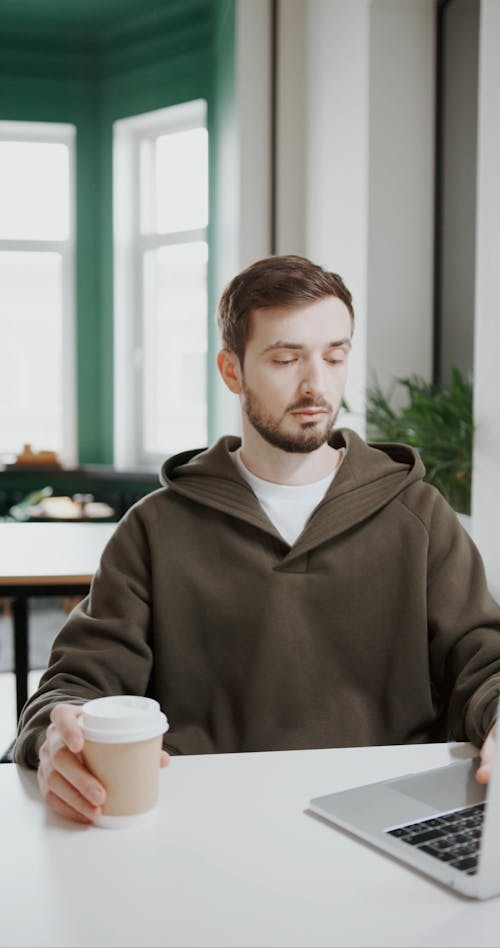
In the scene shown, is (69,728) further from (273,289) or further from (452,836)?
(273,289)

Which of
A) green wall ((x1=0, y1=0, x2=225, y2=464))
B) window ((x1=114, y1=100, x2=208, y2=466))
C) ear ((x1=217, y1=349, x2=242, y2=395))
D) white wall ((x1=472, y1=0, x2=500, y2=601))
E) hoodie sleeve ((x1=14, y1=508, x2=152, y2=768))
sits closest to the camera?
hoodie sleeve ((x1=14, y1=508, x2=152, y2=768))

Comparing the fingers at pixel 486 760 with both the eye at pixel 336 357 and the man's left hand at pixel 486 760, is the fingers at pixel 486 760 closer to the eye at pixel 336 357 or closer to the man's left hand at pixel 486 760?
the man's left hand at pixel 486 760

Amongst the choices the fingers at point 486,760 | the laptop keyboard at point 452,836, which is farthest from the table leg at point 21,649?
the laptop keyboard at point 452,836

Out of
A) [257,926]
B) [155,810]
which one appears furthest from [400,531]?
[257,926]

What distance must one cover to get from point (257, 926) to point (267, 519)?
71 centimetres

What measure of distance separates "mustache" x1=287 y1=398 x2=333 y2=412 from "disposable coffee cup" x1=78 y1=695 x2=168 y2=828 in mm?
563

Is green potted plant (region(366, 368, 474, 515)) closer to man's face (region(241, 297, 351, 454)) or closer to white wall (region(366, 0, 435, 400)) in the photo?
white wall (region(366, 0, 435, 400))

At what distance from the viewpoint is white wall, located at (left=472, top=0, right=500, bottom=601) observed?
2336 mm

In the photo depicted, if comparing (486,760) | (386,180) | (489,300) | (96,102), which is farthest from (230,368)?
(96,102)

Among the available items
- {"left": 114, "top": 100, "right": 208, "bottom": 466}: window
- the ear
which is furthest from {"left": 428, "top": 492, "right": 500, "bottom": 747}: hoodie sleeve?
{"left": 114, "top": 100, "right": 208, "bottom": 466}: window

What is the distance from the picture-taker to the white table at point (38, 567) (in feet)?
7.75

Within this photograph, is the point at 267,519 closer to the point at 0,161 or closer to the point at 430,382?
the point at 430,382

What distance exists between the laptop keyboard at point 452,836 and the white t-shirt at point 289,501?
57 cm

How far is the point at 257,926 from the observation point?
716 millimetres
